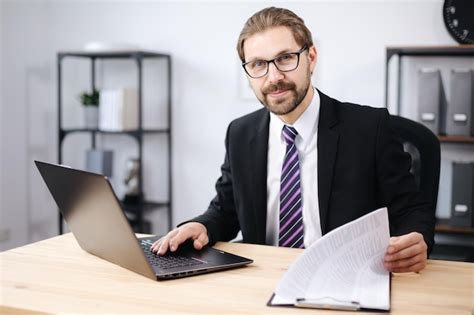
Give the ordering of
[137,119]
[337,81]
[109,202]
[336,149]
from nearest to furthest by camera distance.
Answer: [109,202] < [336,149] < [337,81] < [137,119]

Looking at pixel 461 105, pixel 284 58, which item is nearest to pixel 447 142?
pixel 461 105

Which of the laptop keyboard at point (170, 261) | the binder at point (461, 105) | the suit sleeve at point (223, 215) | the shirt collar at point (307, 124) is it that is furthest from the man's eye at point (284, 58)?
the binder at point (461, 105)

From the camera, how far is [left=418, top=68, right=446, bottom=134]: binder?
Answer: 279cm

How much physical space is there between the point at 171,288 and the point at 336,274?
0.30 m

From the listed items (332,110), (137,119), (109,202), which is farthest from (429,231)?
(137,119)

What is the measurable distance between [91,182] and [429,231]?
799 millimetres

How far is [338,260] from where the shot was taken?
1027 millimetres

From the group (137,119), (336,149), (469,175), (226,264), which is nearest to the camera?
(226,264)

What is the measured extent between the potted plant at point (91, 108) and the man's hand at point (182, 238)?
84.8 inches

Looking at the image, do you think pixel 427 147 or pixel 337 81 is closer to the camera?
pixel 427 147

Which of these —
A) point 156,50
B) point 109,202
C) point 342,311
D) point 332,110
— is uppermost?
point 156,50

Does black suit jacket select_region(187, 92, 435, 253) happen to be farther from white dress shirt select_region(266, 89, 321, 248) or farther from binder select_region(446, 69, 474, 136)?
binder select_region(446, 69, 474, 136)

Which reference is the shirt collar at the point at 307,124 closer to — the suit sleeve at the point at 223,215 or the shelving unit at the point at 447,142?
the suit sleeve at the point at 223,215

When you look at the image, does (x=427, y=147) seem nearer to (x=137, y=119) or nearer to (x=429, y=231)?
(x=429, y=231)
